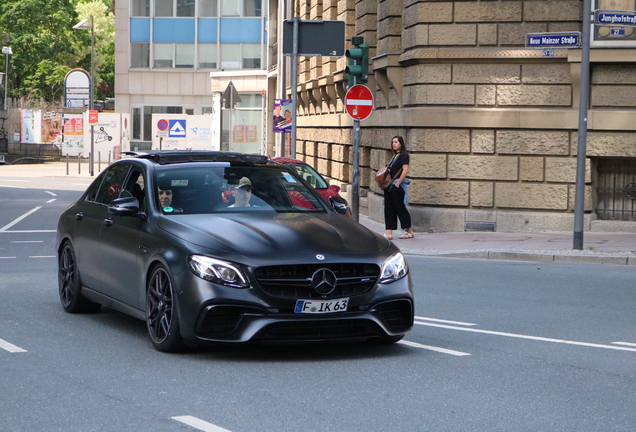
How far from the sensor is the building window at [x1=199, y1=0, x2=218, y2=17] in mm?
62906

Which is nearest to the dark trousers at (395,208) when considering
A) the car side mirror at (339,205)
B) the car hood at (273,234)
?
the car side mirror at (339,205)

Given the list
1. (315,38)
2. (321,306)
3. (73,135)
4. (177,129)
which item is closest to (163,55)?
(73,135)

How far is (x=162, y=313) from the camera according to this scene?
769 cm

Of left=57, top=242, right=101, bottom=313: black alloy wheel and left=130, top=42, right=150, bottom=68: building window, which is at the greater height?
left=130, top=42, right=150, bottom=68: building window

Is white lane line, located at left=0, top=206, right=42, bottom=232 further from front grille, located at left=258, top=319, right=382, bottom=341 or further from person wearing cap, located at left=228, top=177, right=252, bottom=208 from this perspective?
front grille, located at left=258, top=319, right=382, bottom=341

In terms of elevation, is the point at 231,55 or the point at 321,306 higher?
the point at 231,55

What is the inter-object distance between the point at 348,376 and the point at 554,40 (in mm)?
10574

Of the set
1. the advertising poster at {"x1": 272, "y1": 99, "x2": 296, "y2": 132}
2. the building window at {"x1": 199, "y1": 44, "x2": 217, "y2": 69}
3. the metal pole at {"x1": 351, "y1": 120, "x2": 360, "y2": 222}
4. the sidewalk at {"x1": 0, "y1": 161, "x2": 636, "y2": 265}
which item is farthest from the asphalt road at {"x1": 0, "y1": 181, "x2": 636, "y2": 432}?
the building window at {"x1": 199, "y1": 44, "x2": 217, "y2": 69}

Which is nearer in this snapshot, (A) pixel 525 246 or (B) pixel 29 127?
(A) pixel 525 246

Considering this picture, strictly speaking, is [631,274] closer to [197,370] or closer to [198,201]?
[198,201]

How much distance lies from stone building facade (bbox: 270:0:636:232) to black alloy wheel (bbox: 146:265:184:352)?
12850 millimetres

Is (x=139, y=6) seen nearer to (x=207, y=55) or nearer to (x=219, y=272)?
(x=207, y=55)

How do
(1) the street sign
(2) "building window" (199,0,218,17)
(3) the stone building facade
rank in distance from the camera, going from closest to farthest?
(3) the stone building facade → (1) the street sign → (2) "building window" (199,0,218,17)

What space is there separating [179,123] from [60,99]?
158ft
